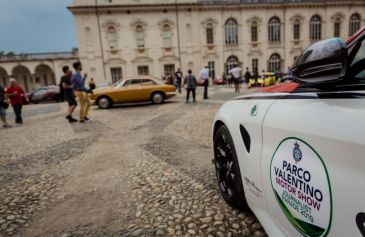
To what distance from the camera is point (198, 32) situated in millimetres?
34500

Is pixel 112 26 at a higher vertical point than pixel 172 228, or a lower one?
higher

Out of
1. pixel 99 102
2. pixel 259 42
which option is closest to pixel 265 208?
pixel 99 102

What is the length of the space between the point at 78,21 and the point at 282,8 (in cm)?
2778

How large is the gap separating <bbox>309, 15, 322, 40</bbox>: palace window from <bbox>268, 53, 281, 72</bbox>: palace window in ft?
18.5

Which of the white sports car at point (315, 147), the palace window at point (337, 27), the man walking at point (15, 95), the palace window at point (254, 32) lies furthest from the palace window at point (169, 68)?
the white sports car at point (315, 147)

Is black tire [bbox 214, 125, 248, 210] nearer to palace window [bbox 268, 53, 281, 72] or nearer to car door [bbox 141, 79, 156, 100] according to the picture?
car door [bbox 141, 79, 156, 100]

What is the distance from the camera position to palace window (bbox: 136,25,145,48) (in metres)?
33.8

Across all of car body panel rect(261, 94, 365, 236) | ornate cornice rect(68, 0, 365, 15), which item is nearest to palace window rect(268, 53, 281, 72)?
ornate cornice rect(68, 0, 365, 15)

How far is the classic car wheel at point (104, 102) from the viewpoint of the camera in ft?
39.9

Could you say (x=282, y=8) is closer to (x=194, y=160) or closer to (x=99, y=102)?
(x=99, y=102)

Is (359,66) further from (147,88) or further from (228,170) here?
(147,88)

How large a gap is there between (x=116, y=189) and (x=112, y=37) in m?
33.5

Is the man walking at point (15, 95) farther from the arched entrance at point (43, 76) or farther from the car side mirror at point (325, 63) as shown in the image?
the arched entrance at point (43, 76)

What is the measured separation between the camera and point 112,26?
3322 cm
